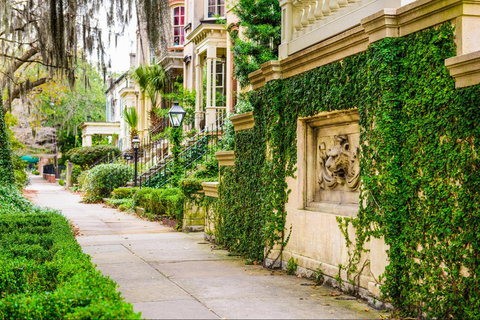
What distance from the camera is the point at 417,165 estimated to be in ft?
17.9

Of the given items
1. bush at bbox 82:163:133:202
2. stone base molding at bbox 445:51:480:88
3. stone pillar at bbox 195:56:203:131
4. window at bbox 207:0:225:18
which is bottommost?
bush at bbox 82:163:133:202

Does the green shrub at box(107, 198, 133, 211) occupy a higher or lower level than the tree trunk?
lower

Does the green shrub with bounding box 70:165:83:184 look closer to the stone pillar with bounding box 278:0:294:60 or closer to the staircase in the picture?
the staircase

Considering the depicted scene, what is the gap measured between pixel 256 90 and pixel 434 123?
443 centimetres

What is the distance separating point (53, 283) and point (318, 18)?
4931 mm

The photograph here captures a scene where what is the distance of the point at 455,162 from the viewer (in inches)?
194

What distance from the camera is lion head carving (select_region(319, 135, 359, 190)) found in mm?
6855

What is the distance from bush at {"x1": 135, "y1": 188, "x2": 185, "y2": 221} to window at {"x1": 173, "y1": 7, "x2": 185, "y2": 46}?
13.6 meters

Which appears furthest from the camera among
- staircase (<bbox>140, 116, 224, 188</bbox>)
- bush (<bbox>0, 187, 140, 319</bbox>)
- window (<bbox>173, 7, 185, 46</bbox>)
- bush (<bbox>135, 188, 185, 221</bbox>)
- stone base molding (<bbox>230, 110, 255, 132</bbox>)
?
window (<bbox>173, 7, 185, 46</bbox>)

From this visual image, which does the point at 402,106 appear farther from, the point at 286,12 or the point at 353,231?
the point at 286,12

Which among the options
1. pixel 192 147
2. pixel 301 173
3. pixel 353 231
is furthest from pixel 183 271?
pixel 192 147

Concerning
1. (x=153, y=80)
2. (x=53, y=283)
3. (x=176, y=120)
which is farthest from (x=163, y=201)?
(x=153, y=80)

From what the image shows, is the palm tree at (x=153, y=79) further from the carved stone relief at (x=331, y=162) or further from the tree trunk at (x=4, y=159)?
the carved stone relief at (x=331, y=162)

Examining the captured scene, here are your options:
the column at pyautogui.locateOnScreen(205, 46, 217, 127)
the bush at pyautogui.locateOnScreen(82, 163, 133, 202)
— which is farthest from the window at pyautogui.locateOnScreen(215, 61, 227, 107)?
the bush at pyautogui.locateOnScreen(82, 163, 133, 202)
